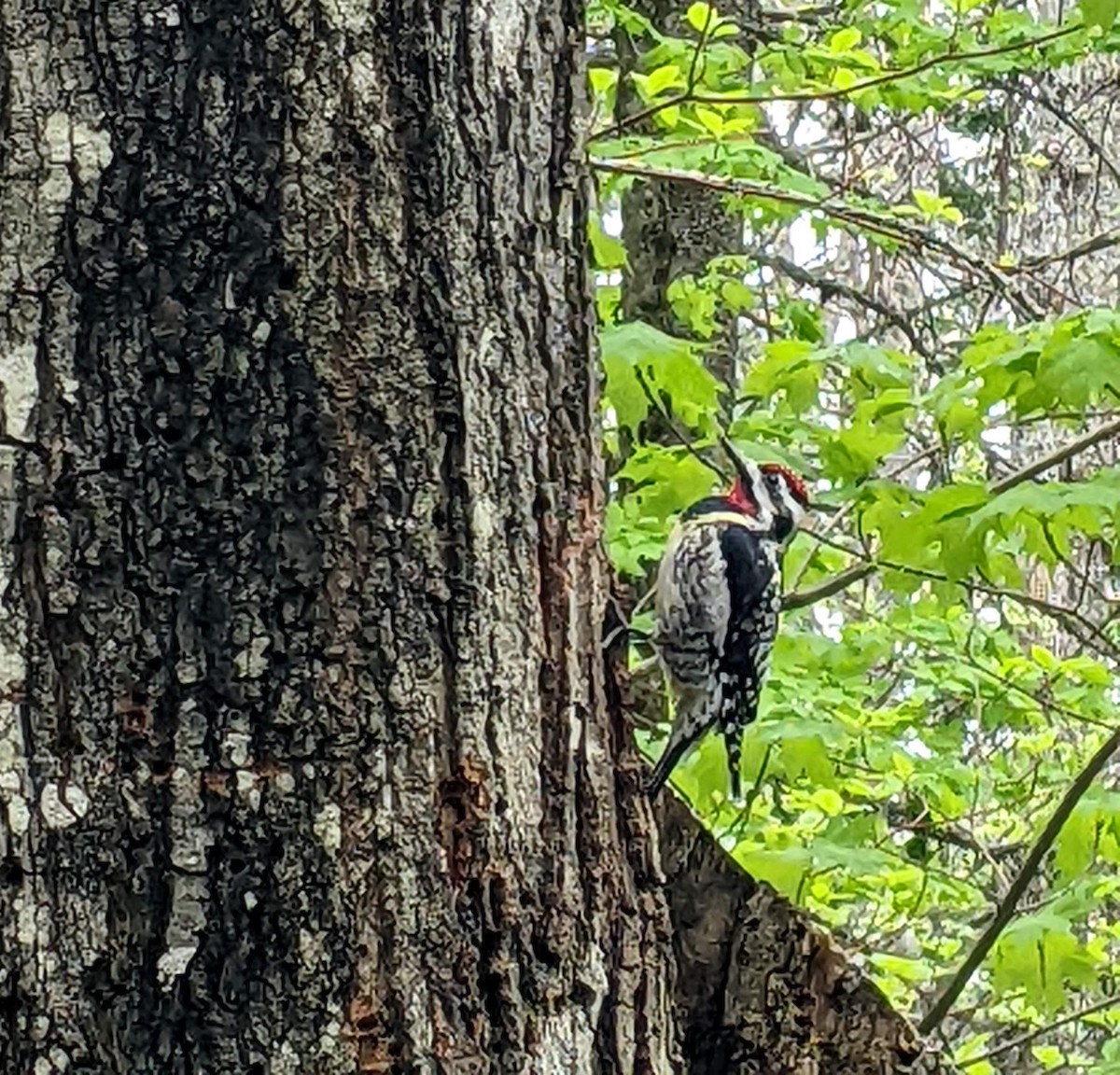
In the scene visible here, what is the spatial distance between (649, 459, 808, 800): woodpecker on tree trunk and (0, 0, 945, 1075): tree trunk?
183cm

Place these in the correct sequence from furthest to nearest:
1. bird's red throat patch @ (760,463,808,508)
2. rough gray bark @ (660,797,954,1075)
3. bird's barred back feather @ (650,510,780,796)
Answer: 1. bird's red throat patch @ (760,463,808,508)
2. bird's barred back feather @ (650,510,780,796)
3. rough gray bark @ (660,797,954,1075)

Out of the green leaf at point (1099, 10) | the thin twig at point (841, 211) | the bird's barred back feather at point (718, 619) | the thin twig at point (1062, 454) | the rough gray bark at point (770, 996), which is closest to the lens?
the rough gray bark at point (770, 996)

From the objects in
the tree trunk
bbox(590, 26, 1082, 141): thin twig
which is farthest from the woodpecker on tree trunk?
the tree trunk

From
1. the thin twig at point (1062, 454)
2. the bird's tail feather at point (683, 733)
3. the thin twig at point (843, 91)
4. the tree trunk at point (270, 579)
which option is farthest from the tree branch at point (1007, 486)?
the tree trunk at point (270, 579)

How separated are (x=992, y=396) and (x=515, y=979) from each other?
1.69 m

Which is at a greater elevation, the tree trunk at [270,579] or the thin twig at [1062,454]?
the tree trunk at [270,579]

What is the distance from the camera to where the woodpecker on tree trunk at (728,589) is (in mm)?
3057

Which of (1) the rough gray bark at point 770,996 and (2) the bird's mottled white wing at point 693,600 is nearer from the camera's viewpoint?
(1) the rough gray bark at point 770,996

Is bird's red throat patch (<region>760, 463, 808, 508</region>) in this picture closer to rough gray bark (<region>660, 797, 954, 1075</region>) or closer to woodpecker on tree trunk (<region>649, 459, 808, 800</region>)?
woodpecker on tree trunk (<region>649, 459, 808, 800</region>)

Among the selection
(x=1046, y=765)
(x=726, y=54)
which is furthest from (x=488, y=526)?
(x=1046, y=765)

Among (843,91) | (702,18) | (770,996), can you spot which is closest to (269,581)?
(770,996)

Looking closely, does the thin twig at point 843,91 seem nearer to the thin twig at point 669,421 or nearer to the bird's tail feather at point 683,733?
the thin twig at point 669,421

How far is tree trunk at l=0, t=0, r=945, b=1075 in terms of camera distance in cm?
109

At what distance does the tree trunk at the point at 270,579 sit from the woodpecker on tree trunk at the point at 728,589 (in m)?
1.83
